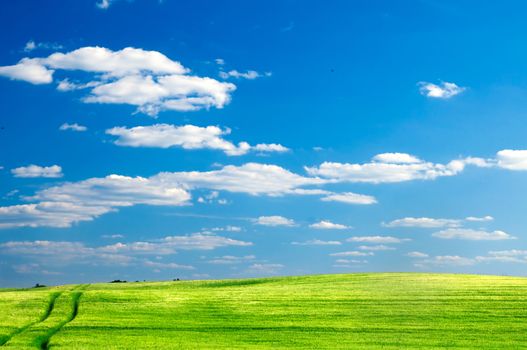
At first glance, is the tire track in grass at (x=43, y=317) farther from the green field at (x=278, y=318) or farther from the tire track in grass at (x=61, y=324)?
the tire track in grass at (x=61, y=324)

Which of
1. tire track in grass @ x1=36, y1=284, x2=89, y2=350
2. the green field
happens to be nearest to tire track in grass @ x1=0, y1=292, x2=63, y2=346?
the green field

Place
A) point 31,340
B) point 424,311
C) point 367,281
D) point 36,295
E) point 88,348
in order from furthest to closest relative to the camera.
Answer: point 367,281 < point 36,295 < point 424,311 < point 31,340 < point 88,348

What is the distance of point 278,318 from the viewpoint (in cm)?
4966

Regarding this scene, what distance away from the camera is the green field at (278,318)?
4262 centimetres

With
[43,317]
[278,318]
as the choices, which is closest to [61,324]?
[43,317]

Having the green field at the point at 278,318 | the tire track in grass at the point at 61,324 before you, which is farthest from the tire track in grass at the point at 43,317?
the tire track in grass at the point at 61,324

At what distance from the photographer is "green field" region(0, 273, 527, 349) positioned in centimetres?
4262

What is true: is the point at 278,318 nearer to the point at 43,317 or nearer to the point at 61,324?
the point at 61,324

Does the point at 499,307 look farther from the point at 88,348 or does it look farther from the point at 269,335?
the point at 88,348

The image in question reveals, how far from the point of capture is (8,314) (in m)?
52.2

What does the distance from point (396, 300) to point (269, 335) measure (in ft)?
50.9

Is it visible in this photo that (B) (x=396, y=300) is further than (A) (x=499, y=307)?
Yes

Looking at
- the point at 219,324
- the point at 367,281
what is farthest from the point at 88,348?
the point at 367,281

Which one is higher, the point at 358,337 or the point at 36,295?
the point at 36,295
